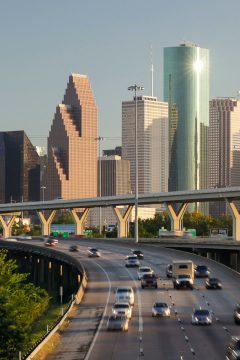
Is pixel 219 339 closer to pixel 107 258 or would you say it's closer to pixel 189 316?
pixel 189 316

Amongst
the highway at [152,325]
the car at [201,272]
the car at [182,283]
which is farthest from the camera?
the car at [201,272]

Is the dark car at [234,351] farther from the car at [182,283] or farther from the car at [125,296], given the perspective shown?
the car at [182,283]

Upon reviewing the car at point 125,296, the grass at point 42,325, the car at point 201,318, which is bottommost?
the grass at point 42,325

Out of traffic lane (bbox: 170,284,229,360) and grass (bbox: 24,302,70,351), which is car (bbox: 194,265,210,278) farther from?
traffic lane (bbox: 170,284,229,360)

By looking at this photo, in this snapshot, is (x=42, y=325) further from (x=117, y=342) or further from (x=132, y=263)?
(x=132, y=263)

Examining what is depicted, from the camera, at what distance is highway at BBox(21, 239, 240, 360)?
182 ft

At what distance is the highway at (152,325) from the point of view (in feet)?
182

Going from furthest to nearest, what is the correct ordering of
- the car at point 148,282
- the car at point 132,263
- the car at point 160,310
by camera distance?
the car at point 132,263
the car at point 148,282
the car at point 160,310

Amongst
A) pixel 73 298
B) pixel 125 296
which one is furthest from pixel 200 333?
pixel 73 298

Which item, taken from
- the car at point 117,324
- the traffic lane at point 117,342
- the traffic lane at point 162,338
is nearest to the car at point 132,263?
the traffic lane at point 117,342

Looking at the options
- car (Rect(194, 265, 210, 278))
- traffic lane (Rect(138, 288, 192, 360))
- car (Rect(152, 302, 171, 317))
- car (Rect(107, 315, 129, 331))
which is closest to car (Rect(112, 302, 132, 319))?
traffic lane (Rect(138, 288, 192, 360))

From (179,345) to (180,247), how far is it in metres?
111

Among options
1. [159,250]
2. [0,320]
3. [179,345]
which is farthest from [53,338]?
[159,250]

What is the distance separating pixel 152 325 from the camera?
222 ft
